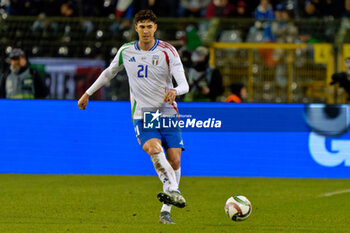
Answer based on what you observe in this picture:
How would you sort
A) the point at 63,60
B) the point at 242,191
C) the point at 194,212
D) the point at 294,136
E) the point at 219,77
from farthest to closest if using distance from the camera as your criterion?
the point at 63,60, the point at 219,77, the point at 294,136, the point at 242,191, the point at 194,212

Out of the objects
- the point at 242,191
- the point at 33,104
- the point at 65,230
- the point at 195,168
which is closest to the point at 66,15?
the point at 33,104

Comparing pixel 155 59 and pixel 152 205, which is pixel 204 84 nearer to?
pixel 152 205

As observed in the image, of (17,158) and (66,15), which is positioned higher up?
(66,15)

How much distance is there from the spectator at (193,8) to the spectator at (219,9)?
23cm

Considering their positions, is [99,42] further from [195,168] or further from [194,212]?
[194,212]

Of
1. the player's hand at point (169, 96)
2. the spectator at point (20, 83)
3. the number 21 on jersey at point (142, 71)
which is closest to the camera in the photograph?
the player's hand at point (169, 96)

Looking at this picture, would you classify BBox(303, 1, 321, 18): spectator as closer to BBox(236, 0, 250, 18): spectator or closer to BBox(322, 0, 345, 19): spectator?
BBox(322, 0, 345, 19): spectator

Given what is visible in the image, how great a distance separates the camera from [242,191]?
434 inches

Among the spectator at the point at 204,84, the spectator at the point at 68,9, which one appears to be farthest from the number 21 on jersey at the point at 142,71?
the spectator at the point at 68,9

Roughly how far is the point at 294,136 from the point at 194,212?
13.9ft

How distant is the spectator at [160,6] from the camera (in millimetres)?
18359

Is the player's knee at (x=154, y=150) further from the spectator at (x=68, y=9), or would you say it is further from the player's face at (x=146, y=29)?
the spectator at (x=68, y=9)

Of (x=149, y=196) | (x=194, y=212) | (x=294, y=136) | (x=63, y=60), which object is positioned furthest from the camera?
(x=63, y=60)

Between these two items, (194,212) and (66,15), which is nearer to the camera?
(194,212)
